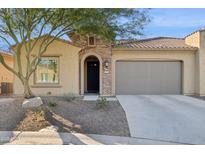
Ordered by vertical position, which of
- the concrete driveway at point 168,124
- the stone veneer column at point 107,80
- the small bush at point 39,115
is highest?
the stone veneer column at point 107,80

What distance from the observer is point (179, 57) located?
1962 centimetres

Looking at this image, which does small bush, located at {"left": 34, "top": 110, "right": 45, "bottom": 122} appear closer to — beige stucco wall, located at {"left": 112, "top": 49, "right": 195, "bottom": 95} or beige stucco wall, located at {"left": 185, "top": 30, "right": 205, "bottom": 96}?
beige stucco wall, located at {"left": 112, "top": 49, "right": 195, "bottom": 95}

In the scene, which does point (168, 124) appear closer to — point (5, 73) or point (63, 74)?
point (63, 74)

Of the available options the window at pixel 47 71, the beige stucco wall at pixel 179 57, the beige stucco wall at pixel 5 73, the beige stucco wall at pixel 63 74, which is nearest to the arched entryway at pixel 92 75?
the beige stucco wall at pixel 179 57

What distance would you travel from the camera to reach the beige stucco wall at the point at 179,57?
19.4 metres

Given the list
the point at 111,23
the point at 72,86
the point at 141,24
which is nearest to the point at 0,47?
the point at 72,86

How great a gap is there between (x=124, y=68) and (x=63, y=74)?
4306mm

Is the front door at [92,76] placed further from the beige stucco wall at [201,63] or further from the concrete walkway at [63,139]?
the concrete walkway at [63,139]

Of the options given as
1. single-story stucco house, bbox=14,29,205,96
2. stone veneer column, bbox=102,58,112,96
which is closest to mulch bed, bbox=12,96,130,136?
single-story stucco house, bbox=14,29,205,96

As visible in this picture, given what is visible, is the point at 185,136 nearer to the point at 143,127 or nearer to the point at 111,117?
the point at 143,127

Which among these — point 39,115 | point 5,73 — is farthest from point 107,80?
point 39,115

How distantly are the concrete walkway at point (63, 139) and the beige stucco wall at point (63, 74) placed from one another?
10107 mm

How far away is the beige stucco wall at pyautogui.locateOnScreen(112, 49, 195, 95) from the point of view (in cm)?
1942
